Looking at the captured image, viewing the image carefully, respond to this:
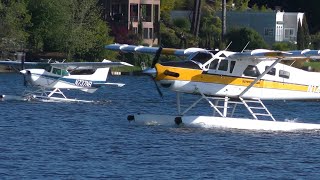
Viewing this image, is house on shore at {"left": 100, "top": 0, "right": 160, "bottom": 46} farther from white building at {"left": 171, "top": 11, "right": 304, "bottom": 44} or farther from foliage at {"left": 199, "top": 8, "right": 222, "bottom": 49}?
white building at {"left": 171, "top": 11, "right": 304, "bottom": 44}

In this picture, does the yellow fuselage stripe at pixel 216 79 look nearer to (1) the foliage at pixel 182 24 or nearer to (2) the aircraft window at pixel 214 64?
(2) the aircraft window at pixel 214 64

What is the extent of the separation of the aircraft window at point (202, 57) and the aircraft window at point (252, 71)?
1136 mm

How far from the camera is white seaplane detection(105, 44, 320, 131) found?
26.5m

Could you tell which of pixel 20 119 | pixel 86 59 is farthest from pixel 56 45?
pixel 20 119

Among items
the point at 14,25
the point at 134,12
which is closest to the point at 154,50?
the point at 14,25

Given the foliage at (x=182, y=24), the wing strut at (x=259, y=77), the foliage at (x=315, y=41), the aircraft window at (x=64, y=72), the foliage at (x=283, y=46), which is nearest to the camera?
the wing strut at (x=259, y=77)

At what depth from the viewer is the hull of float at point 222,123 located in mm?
27156

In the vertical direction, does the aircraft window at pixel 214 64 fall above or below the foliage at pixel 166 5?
above

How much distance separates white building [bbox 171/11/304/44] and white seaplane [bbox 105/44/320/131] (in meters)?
54.8

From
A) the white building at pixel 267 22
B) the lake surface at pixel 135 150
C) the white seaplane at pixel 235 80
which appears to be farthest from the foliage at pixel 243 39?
the white seaplane at pixel 235 80

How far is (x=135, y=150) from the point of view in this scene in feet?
76.8

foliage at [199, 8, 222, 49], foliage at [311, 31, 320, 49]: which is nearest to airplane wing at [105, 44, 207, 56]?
foliage at [199, 8, 222, 49]

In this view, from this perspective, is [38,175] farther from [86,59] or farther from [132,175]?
[86,59]

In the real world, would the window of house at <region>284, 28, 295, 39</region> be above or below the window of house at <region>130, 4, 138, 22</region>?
below
